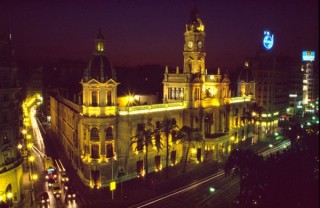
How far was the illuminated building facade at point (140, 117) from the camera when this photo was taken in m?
58.3

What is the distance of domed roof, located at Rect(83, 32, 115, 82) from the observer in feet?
189

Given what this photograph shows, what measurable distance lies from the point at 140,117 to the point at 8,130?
23.5 m

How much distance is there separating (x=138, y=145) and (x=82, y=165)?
11.1m

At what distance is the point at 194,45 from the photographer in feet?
253

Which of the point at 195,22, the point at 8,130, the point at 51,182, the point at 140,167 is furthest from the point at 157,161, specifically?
the point at 195,22

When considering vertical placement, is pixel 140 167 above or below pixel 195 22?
below

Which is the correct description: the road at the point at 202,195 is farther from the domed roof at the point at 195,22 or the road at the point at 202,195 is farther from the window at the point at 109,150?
the domed roof at the point at 195,22

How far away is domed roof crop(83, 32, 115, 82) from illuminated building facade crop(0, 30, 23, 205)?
11.9 meters

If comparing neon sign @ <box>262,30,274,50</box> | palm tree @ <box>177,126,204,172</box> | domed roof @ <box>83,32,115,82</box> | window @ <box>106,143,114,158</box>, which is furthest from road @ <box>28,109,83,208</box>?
neon sign @ <box>262,30,274,50</box>

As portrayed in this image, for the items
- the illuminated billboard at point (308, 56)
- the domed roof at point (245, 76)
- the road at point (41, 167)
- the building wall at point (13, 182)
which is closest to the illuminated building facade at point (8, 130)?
the building wall at point (13, 182)

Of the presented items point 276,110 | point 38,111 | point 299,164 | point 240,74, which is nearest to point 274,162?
point 299,164

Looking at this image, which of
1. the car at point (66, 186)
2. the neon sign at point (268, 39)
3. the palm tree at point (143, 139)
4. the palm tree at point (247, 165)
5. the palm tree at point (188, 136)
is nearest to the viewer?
the palm tree at point (247, 165)

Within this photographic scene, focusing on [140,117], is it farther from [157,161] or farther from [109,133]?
[157,161]

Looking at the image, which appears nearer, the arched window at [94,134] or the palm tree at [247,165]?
the palm tree at [247,165]
